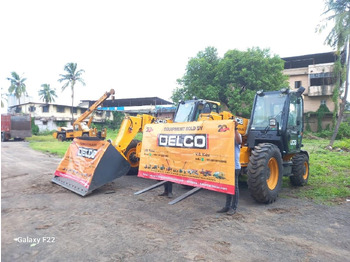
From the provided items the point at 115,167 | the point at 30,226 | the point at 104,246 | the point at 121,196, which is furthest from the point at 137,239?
the point at 115,167

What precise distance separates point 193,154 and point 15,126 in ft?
94.8

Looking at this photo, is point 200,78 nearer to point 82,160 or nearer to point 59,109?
point 82,160

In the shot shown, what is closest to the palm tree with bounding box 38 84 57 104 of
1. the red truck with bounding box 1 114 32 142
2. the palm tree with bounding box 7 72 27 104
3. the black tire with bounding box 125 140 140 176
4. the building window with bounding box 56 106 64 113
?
the palm tree with bounding box 7 72 27 104

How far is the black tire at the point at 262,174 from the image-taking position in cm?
551

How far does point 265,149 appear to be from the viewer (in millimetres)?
5777

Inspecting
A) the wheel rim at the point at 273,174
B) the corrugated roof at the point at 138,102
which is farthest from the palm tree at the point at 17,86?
the wheel rim at the point at 273,174

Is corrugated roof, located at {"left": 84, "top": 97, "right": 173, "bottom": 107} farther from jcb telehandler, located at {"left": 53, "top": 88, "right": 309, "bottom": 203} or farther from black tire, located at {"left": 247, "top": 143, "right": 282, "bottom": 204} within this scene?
black tire, located at {"left": 247, "top": 143, "right": 282, "bottom": 204}

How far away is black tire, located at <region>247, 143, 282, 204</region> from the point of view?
5512 mm

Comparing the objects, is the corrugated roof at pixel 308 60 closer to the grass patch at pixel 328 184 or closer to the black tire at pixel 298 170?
the grass patch at pixel 328 184

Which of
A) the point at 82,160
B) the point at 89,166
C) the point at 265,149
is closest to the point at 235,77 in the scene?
the point at 265,149

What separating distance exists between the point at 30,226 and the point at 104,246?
1558mm

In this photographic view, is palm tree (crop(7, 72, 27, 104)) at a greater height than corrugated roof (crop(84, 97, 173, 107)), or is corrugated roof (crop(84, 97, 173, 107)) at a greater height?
palm tree (crop(7, 72, 27, 104))

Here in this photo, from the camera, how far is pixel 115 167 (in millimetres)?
6762

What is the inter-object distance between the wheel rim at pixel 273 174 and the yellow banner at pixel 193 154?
70.0 inches
